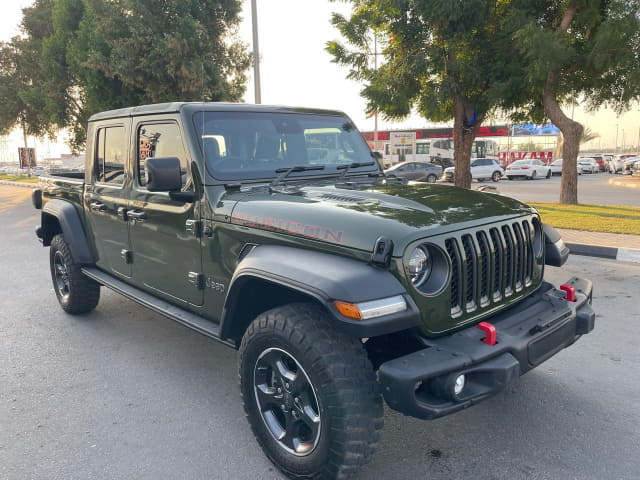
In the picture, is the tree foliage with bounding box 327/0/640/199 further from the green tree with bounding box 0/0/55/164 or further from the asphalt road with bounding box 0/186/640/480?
the green tree with bounding box 0/0/55/164

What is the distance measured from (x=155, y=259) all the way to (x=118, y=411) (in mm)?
1040

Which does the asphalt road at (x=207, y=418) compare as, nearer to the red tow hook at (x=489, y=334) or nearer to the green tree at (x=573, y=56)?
the red tow hook at (x=489, y=334)

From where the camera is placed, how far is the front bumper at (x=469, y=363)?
2172 mm

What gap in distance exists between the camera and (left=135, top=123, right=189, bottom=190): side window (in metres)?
3.39

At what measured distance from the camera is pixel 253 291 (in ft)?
9.39

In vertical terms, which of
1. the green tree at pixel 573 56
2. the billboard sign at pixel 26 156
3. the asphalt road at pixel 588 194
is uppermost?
the green tree at pixel 573 56

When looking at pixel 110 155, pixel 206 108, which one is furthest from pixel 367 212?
pixel 110 155

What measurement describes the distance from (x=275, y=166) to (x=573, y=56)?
1149cm

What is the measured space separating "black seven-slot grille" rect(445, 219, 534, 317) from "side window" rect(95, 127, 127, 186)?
2.77 m

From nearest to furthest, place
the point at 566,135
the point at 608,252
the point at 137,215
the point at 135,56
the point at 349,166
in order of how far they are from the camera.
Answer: the point at 137,215, the point at 349,166, the point at 608,252, the point at 566,135, the point at 135,56

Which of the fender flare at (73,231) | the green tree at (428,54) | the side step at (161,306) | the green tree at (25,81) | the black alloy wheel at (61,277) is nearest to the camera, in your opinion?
the side step at (161,306)

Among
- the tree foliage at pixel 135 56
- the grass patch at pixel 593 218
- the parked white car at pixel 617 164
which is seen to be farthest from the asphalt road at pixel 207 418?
the parked white car at pixel 617 164

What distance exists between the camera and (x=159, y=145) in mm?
3652

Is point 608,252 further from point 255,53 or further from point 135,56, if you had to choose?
point 135,56
